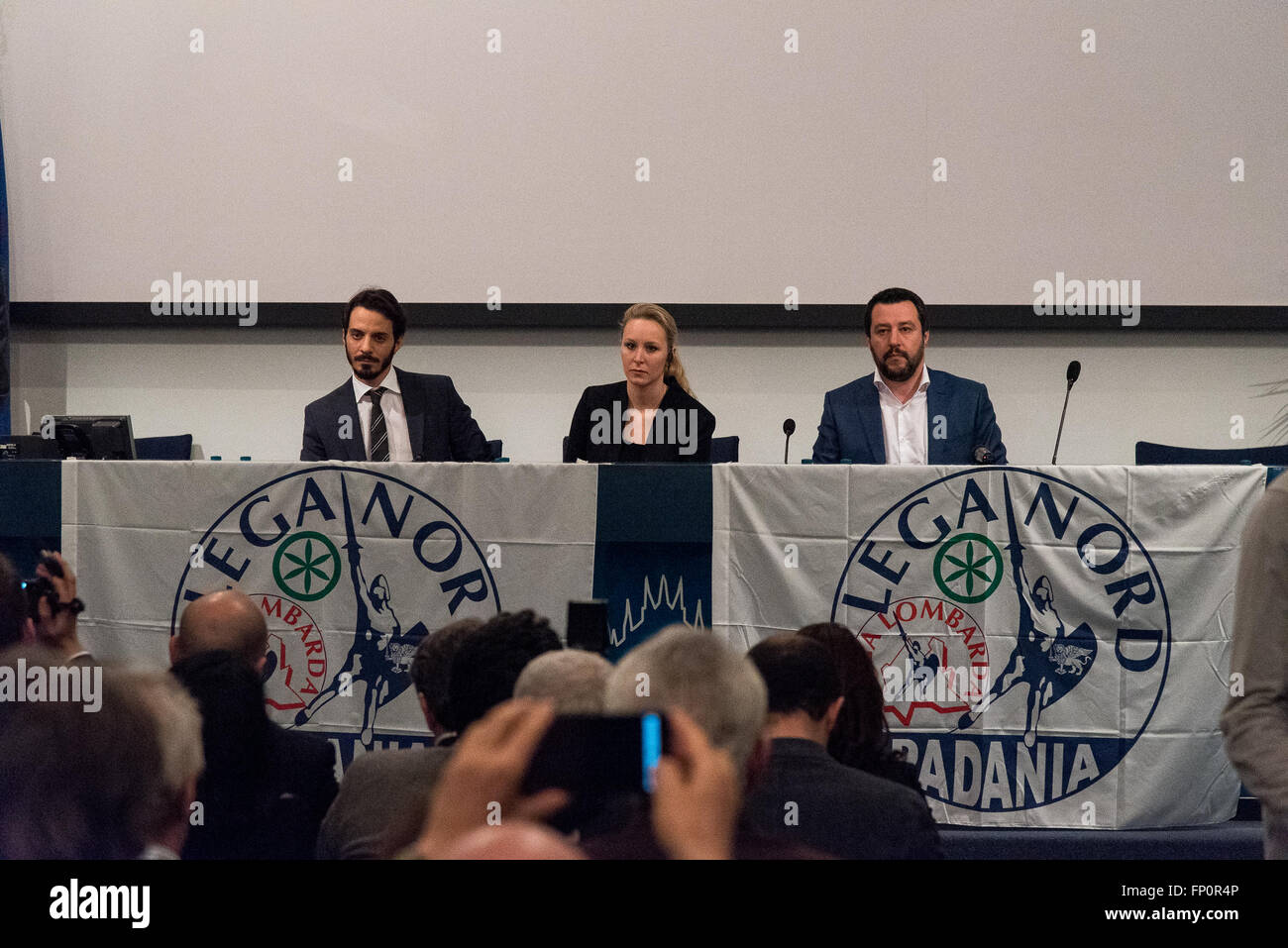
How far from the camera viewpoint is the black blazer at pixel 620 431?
140 inches

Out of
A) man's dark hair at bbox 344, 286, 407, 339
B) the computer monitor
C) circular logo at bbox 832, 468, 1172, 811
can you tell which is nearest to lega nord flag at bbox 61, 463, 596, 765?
the computer monitor

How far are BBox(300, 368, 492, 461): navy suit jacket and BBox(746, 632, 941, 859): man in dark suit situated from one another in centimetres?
200

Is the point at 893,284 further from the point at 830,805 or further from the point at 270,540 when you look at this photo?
the point at 830,805

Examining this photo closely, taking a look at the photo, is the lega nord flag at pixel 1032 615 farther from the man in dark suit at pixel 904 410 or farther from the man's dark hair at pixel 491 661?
the man's dark hair at pixel 491 661

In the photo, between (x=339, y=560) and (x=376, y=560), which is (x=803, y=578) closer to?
(x=376, y=560)

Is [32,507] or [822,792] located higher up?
[32,507]

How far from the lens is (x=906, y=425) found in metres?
3.89

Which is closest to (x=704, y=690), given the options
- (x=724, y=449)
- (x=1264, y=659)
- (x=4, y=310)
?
(x=1264, y=659)

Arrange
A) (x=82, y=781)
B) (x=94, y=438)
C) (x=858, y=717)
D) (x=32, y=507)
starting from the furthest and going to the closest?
(x=94, y=438)
(x=32, y=507)
(x=858, y=717)
(x=82, y=781)

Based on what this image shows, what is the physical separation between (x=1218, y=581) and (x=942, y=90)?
2902mm

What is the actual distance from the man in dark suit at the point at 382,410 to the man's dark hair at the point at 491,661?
182 cm

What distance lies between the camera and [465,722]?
168cm

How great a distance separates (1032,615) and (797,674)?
1.47m
